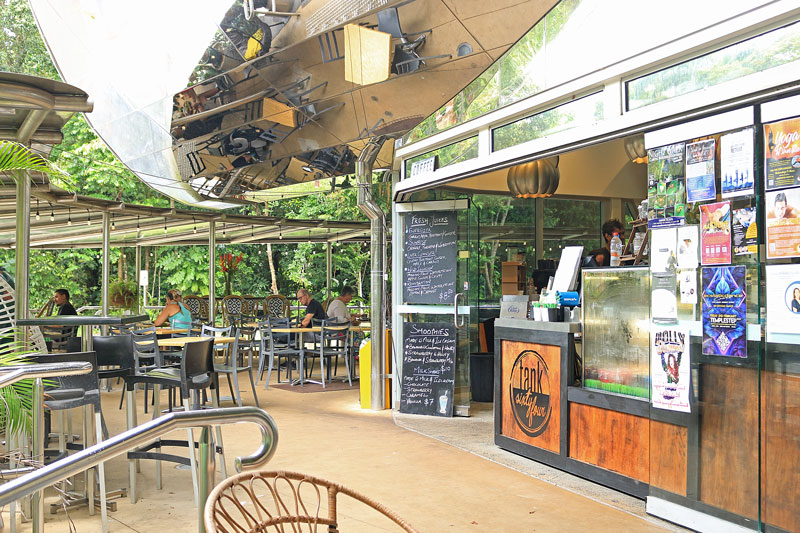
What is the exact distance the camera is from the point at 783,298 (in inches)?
143

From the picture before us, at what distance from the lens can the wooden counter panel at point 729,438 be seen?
12.5 feet

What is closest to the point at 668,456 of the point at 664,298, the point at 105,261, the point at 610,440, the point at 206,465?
the point at 610,440

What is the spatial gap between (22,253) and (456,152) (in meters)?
4.04

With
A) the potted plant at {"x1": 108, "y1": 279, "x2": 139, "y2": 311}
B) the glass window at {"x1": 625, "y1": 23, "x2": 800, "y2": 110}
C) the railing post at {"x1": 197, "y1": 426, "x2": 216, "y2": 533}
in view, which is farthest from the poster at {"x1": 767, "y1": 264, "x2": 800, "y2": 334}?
the potted plant at {"x1": 108, "y1": 279, "x2": 139, "y2": 311}

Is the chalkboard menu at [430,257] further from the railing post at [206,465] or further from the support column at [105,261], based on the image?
the railing post at [206,465]

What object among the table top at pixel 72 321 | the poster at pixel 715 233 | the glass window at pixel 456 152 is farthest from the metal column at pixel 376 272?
the poster at pixel 715 233

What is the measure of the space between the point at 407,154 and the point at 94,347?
412 cm

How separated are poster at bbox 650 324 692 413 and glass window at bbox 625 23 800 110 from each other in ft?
4.65

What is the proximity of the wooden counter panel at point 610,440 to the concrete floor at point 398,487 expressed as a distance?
22 centimetres

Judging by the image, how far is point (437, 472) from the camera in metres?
5.48

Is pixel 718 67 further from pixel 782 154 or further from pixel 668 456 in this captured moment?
pixel 668 456

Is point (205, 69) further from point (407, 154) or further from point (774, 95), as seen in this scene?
point (774, 95)

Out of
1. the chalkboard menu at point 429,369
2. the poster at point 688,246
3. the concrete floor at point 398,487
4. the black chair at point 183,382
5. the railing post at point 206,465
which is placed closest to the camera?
the railing post at point 206,465

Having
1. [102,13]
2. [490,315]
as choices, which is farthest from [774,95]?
[102,13]
